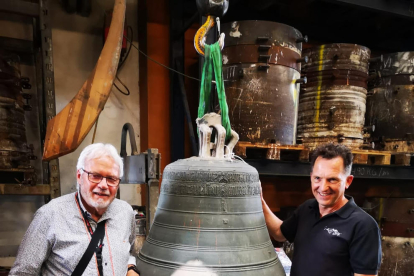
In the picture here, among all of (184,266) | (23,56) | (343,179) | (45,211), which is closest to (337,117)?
(343,179)

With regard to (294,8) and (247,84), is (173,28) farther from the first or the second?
(294,8)

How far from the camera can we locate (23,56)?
415cm

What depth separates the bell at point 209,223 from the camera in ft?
5.26

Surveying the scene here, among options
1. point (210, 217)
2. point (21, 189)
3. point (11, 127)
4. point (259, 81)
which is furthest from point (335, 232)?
point (11, 127)

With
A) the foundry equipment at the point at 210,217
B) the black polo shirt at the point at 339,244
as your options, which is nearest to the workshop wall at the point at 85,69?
the foundry equipment at the point at 210,217

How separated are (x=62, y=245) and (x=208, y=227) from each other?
824 millimetres

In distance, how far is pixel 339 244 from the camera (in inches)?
79.0

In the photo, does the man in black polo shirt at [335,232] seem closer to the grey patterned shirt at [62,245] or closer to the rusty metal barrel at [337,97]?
the grey patterned shirt at [62,245]

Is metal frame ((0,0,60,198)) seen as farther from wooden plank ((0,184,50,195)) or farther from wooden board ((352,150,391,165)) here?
wooden board ((352,150,391,165))

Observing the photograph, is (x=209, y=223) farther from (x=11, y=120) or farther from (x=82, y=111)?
(x=11, y=120)

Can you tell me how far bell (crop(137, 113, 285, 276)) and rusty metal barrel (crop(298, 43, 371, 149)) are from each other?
2366mm

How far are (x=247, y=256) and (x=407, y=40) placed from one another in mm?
6401

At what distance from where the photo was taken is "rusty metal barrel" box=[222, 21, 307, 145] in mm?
3309

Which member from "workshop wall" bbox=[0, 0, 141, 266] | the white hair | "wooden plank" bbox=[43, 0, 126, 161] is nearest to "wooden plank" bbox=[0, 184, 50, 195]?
"wooden plank" bbox=[43, 0, 126, 161]
